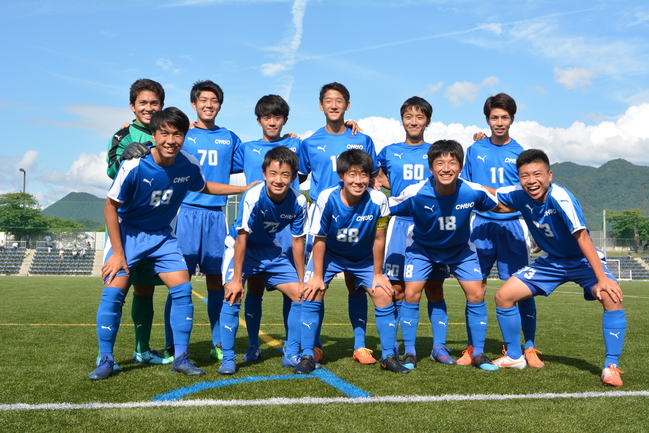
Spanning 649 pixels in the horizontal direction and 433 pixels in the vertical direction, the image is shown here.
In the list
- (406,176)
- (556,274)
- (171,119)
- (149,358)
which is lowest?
(149,358)

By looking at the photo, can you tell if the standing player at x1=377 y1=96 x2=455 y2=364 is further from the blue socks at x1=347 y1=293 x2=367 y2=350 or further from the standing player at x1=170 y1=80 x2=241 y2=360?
the standing player at x1=170 y1=80 x2=241 y2=360

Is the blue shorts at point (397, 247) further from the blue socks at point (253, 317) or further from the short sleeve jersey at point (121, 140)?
the short sleeve jersey at point (121, 140)

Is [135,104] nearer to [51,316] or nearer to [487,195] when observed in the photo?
[487,195]

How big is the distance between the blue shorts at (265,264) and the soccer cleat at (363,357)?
899mm

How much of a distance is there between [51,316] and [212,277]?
5.20 metres

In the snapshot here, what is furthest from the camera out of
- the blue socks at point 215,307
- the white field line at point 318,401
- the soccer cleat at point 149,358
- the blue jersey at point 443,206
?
the blue socks at point 215,307

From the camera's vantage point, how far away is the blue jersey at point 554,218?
4.16 meters

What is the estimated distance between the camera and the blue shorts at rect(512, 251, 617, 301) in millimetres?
4375

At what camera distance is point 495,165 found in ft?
17.1

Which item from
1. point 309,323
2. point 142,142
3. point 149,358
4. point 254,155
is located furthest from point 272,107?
point 149,358

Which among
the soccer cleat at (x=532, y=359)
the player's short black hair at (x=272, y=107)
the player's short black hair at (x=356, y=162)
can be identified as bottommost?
the soccer cleat at (x=532, y=359)

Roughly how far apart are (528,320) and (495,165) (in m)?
1.55

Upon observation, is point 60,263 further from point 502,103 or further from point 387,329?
point 502,103

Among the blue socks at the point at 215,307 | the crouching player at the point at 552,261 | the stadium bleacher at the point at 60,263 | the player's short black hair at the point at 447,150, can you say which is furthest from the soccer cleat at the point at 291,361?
the stadium bleacher at the point at 60,263
